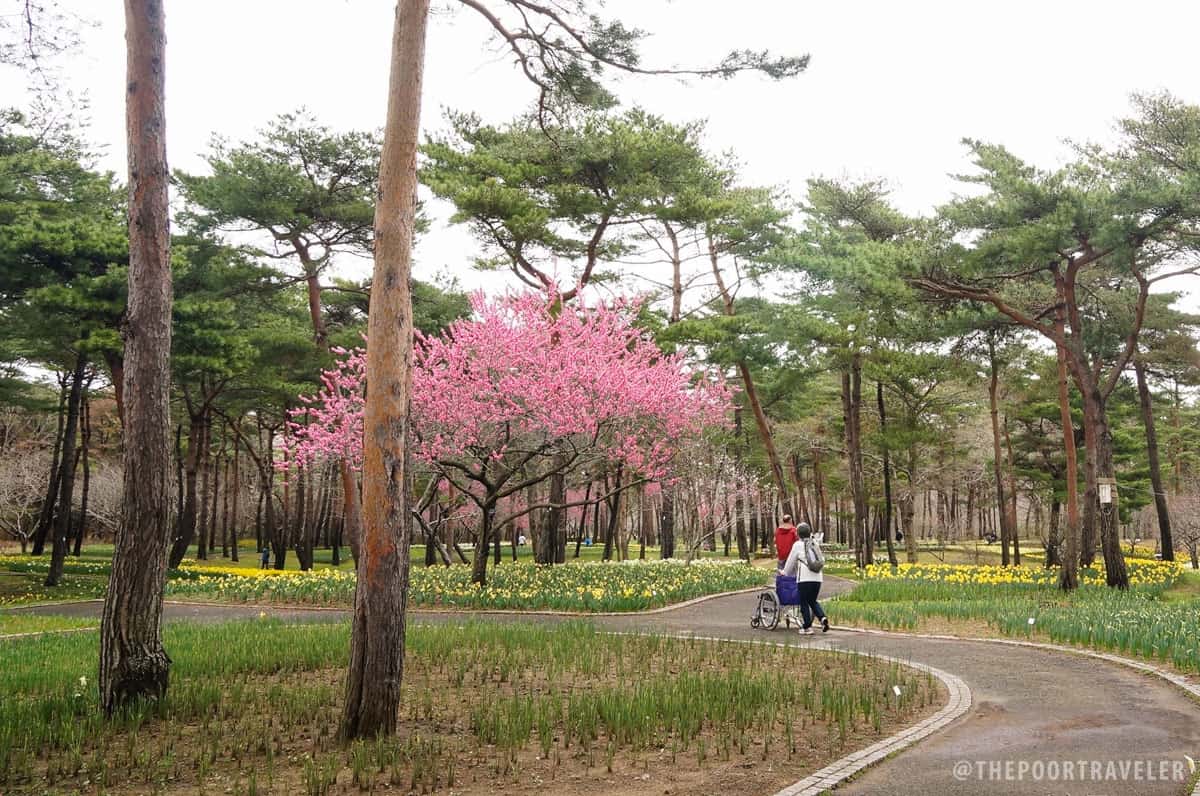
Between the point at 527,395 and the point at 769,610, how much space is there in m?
7.86

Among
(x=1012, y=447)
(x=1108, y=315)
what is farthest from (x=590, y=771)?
(x=1012, y=447)

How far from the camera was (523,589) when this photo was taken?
55.2 feet

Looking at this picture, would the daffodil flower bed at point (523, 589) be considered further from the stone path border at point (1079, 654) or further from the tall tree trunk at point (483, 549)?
the stone path border at point (1079, 654)

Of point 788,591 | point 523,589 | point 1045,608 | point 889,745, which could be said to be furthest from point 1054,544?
point 889,745

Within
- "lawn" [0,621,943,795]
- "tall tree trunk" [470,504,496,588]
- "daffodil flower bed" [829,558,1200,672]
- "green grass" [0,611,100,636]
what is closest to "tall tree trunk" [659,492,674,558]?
"daffodil flower bed" [829,558,1200,672]

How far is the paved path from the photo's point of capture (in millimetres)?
5215

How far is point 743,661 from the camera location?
9.35 meters

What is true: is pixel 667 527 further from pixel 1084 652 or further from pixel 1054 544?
pixel 1084 652

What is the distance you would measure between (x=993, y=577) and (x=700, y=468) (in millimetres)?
13223

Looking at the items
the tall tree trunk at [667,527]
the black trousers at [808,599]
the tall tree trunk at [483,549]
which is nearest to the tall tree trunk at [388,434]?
the black trousers at [808,599]

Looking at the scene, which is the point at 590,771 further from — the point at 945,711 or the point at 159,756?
the point at 945,711

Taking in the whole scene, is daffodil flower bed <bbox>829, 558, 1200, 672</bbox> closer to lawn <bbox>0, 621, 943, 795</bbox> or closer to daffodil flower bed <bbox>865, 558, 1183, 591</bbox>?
daffodil flower bed <bbox>865, 558, 1183, 591</bbox>

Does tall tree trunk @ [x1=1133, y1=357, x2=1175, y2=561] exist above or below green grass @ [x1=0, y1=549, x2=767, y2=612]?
above

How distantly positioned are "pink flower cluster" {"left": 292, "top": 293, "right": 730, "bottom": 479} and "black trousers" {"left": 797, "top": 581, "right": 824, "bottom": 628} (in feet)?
23.5
